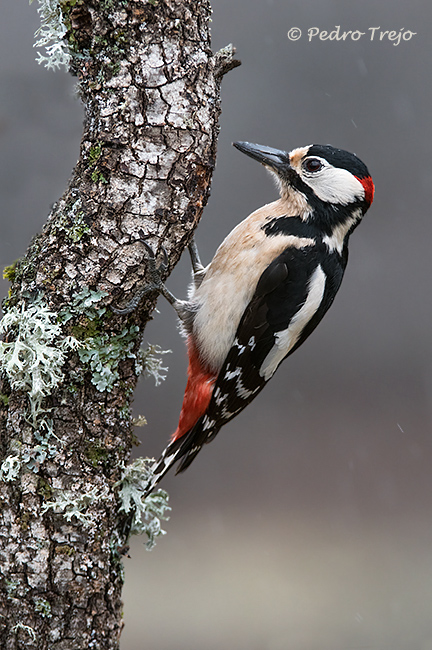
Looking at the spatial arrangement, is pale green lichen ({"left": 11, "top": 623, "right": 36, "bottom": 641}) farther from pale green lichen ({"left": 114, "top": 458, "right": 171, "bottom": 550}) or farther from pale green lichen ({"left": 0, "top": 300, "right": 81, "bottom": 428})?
pale green lichen ({"left": 0, "top": 300, "right": 81, "bottom": 428})

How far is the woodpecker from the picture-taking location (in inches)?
66.3

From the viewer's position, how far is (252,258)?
1.68 m

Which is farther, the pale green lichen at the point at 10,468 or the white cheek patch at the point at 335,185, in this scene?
the white cheek patch at the point at 335,185

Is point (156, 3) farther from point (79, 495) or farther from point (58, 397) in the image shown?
point (79, 495)

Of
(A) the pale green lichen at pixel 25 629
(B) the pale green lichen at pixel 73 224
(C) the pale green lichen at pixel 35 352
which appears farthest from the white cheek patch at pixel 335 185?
(A) the pale green lichen at pixel 25 629

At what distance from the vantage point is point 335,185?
1708 mm

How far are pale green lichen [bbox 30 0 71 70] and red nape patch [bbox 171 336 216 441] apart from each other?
866mm

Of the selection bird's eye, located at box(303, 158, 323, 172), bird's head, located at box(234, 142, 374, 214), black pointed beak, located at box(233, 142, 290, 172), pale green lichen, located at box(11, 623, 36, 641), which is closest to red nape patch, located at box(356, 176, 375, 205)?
bird's head, located at box(234, 142, 374, 214)

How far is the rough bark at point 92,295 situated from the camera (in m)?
1.31

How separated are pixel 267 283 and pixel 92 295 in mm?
544

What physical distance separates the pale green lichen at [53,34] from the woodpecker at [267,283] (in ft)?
1.88

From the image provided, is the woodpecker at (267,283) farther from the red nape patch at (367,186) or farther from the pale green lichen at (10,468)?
the pale green lichen at (10,468)

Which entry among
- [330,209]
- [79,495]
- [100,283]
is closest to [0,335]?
[100,283]

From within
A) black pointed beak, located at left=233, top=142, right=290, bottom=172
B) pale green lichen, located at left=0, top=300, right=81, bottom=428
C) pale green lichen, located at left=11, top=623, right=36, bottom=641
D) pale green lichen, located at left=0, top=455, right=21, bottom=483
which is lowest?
pale green lichen, located at left=11, top=623, right=36, bottom=641
